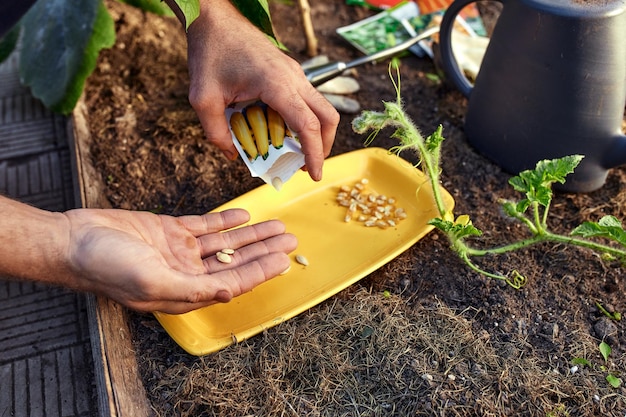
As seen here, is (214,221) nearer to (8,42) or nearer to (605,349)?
(605,349)

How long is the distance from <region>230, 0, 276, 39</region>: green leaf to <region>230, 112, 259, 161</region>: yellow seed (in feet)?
0.83

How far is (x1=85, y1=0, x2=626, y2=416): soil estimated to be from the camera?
1.08 metres

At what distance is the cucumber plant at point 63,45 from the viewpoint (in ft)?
5.66

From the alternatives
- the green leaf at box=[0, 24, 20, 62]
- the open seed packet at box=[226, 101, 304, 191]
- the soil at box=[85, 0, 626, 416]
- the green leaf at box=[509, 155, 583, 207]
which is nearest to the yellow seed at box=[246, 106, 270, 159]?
the open seed packet at box=[226, 101, 304, 191]

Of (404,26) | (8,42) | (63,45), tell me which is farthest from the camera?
(404,26)

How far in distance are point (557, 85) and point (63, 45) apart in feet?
4.58

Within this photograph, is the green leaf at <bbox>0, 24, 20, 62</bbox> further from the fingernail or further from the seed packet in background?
the fingernail

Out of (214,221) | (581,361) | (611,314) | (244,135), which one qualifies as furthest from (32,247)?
(611,314)

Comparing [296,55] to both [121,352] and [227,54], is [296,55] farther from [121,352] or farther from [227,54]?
[121,352]

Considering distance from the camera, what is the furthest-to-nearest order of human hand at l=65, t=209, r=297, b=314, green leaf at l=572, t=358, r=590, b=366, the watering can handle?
the watering can handle → green leaf at l=572, t=358, r=590, b=366 → human hand at l=65, t=209, r=297, b=314

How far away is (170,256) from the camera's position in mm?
1212

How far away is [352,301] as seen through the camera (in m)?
1.25

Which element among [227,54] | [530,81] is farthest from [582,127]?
[227,54]

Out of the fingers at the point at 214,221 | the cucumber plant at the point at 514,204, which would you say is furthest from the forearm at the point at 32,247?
the cucumber plant at the point at 514,204
